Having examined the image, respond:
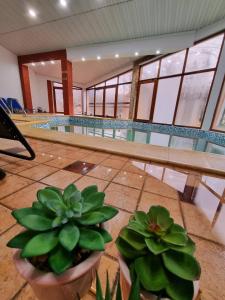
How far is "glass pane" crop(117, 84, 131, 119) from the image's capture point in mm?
7502

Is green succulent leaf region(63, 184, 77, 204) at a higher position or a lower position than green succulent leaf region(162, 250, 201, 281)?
higher

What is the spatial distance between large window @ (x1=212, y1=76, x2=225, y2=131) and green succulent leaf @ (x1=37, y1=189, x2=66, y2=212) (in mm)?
4919

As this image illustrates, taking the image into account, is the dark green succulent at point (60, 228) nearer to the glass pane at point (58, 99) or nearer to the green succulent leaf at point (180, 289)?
the green succulent leaf at point (180, 289)

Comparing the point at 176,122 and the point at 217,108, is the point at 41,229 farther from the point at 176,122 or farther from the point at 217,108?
the point at 176,122

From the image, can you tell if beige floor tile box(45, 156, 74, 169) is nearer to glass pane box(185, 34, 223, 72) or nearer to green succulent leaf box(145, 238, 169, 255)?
green succulent leaf box(145, 238, 169, 255)

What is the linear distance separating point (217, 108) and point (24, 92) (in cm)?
779

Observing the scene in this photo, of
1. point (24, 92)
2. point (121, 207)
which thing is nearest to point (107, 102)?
point (24, 92)

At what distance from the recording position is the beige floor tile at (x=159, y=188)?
808 millimetres

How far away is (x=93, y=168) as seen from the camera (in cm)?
107

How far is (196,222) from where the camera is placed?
2.03 feet

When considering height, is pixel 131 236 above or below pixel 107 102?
below

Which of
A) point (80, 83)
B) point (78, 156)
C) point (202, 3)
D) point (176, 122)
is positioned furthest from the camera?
point (80, 83)

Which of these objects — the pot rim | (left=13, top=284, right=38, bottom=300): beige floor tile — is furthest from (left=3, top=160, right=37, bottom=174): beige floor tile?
the pot rim

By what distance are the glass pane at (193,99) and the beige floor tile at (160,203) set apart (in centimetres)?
483
